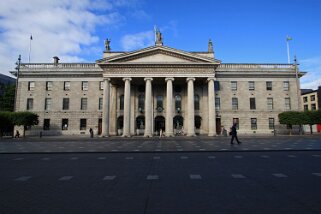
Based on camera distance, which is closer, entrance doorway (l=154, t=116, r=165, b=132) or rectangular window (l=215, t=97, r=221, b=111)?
entrance doorway (l=154, t=116, r=165, b=132)

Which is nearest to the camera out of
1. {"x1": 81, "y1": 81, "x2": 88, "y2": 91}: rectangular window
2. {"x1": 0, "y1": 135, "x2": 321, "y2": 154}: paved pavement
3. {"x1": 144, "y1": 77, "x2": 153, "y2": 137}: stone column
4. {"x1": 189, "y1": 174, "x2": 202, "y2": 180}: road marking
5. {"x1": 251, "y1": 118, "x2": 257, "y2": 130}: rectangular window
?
{"x1": 189, "y1": 174, "x2": 202, "y2": 180}: road marking

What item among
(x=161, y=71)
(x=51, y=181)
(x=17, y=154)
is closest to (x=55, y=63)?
(x=161, y=71)

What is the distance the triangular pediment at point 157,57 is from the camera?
38906 mm

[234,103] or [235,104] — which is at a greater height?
[234,103]

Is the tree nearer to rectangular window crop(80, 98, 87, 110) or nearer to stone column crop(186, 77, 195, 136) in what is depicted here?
rectangular window crop(80, 98, 87, 110)

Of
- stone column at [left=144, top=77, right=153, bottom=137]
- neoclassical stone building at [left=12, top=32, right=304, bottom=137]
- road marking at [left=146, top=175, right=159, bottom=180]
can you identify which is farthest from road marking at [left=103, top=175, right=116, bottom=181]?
neoclassical stone building at [left=12, top=32, right=304, bottom=137]

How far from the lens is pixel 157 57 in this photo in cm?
3997

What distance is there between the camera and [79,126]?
4438 centimetres

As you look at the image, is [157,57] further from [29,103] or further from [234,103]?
[29,103]

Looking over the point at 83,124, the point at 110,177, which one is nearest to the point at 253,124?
the point at 83,124

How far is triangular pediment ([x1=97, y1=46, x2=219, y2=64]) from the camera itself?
3891 cm

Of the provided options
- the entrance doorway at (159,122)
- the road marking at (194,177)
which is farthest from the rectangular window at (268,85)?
the road marking at (194,177)

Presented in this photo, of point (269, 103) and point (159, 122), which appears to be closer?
point (159, 122)

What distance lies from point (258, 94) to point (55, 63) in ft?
133
